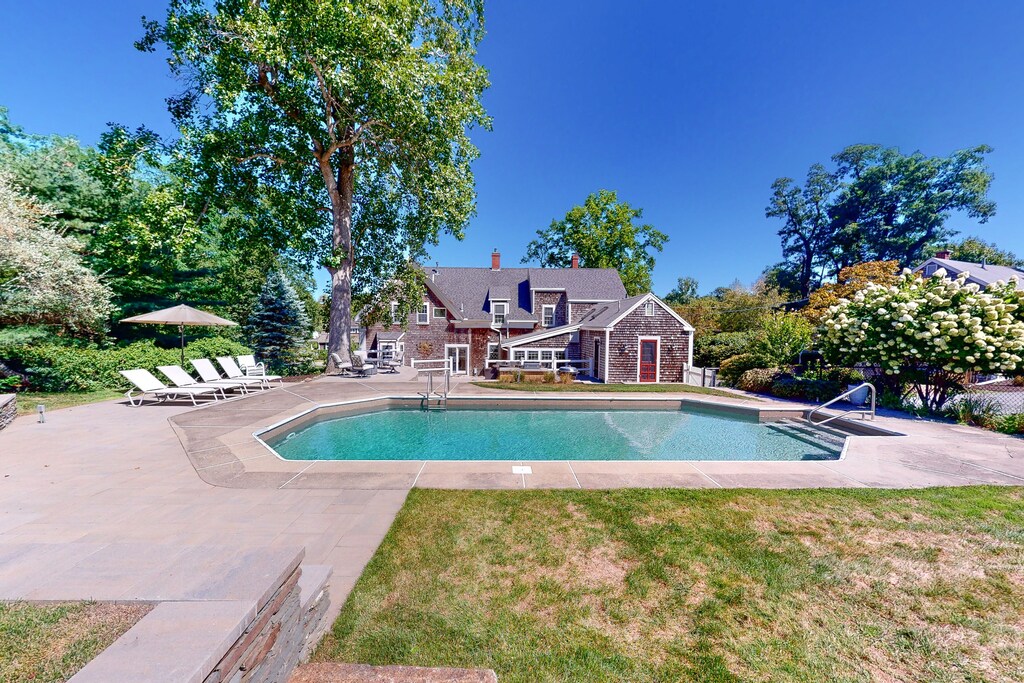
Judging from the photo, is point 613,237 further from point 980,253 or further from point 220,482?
point 220,482

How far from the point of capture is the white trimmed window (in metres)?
24.2

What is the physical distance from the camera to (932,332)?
9.41 m

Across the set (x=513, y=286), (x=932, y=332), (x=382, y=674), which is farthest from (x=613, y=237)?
(x=382, y=674)

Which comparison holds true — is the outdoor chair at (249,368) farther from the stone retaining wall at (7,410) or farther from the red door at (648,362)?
the red door at (648,362)

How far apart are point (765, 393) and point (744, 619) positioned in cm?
1452

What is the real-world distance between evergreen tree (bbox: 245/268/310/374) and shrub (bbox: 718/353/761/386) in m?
22.5

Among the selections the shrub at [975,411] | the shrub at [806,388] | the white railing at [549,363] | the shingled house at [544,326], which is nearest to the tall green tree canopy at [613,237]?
the shingled house at [544,326]

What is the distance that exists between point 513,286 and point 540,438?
1809 centimetres

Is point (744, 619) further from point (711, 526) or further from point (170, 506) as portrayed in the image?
point (170, 506)

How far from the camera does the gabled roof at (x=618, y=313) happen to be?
18219mm

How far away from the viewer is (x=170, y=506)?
4.22m

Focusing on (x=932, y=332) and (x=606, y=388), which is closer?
(x=932, y=332)

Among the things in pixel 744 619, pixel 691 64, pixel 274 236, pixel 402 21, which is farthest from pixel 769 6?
pixel 274 236

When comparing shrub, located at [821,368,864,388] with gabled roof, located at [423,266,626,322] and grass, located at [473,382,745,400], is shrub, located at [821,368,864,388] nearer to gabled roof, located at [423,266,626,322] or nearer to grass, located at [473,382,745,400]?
grass, located at [473,382,745,400]
